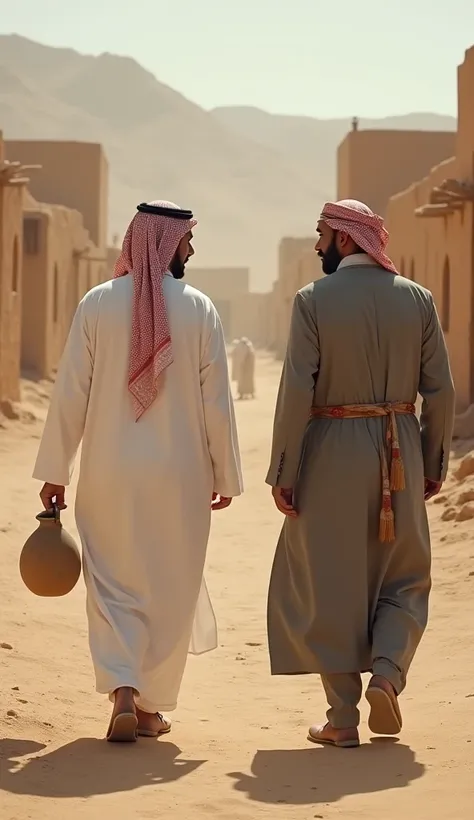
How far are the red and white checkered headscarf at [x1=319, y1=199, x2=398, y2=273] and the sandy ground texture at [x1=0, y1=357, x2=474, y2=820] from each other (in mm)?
1668

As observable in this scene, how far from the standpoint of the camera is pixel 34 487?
37.8 feet

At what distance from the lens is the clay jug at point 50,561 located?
4.47 m

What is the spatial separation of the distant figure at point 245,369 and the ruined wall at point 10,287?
6589 mm

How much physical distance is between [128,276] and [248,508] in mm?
6600

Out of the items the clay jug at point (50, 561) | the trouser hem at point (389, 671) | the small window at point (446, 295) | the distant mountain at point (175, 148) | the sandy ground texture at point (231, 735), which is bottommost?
the sandy ground texture at point (231, 735)

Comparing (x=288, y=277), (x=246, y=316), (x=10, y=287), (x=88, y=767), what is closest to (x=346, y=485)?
(x=88, y=767)

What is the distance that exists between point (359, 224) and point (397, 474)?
872 millimetres

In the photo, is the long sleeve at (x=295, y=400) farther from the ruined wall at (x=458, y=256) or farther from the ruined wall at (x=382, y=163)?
the ruined wall at (x=382, y=163)

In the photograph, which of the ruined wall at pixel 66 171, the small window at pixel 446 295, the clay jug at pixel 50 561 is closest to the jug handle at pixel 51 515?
the clay jug at pixel 50 561

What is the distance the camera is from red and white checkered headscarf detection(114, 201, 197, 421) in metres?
4.51

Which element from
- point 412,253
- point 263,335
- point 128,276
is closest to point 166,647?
point 128,276

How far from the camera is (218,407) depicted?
4.60 m

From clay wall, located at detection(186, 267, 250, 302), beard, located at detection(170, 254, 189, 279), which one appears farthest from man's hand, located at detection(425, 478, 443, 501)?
clay wall, located at detection(186, 267, 250, 302)

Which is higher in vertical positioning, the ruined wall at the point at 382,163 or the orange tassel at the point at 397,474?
the ruined wall at the point at 382,163
